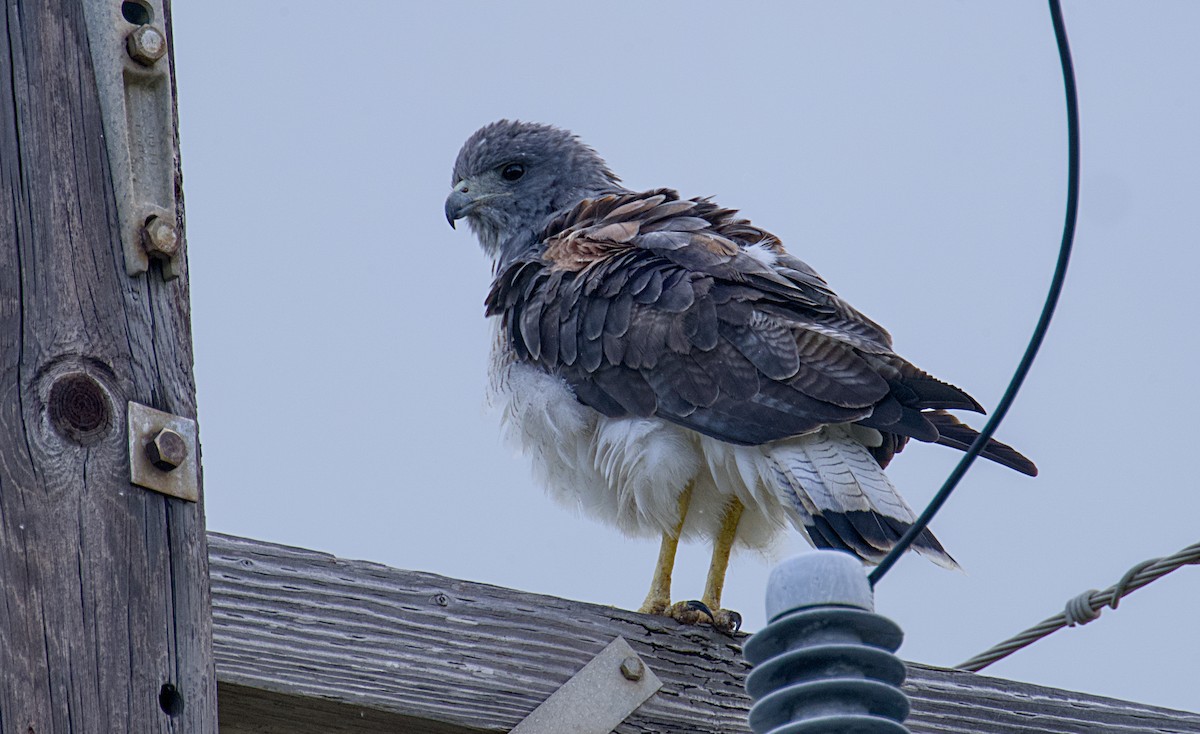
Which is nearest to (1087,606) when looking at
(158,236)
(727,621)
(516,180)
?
(727,621)

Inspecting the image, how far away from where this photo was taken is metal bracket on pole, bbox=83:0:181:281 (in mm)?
1627

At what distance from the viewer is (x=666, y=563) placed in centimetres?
405

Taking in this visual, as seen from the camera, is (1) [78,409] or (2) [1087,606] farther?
(2) [1087,606]

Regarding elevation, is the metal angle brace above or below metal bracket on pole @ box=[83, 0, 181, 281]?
below

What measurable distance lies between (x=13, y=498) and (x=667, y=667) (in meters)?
1.13

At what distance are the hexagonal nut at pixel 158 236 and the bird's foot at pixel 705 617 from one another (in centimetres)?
121

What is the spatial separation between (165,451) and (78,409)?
0.32ft

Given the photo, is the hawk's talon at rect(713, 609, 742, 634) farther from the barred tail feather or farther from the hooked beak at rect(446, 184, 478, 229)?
the hooked beak at rect(446, 184, 478, 229)

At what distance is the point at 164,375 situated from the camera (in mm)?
1629

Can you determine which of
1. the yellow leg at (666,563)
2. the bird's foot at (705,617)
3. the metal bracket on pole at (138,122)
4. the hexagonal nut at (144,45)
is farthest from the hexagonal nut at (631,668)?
the yellow leg at (666,563)

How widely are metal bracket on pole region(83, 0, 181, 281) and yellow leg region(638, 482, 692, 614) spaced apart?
2331 millimetres

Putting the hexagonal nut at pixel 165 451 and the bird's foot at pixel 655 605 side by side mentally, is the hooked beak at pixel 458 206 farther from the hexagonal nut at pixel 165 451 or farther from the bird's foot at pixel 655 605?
the hexagonal nut at pixel 165 451

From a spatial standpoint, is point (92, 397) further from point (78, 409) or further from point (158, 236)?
point (158, 236)

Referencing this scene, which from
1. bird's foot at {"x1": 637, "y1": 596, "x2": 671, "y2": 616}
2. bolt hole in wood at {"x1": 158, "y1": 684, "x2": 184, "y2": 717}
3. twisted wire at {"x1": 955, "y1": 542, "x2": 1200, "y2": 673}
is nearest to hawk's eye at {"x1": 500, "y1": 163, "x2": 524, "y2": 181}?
bird's foot at {"x1": 637, "y1": 596, "x2": 671, "y2": 616}
